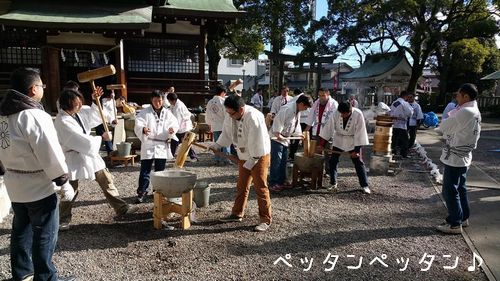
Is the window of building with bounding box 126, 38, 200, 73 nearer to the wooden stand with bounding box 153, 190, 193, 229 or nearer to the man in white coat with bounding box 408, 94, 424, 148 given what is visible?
the man in white coat with bounding box 408, 94, 424, 148

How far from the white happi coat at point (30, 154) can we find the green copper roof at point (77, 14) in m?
8.63

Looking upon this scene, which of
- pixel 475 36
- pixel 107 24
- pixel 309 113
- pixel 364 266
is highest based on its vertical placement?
pixel 475 36

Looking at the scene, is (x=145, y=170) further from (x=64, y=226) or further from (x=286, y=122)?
(x=286, y=122)

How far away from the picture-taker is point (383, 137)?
8430 mm

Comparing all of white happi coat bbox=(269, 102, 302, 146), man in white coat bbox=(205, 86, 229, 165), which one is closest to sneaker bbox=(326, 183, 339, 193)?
white happi coat bbox=(269, 102, 302, 146)

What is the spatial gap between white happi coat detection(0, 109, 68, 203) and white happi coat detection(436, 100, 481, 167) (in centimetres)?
438

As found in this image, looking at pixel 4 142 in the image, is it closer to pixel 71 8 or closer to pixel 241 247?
pixel 241 247

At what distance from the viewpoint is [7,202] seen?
526 cm

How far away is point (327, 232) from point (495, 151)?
30.7 feet

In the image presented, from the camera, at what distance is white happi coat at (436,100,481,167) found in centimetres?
468

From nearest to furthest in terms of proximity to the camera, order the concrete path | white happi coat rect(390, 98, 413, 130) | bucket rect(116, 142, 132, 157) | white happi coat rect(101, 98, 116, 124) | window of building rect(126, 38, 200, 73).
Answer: the concrete path → bucket rect(116, 142, 132, 157) → white happi coat rect(101, 98, 116, 124) → white happi coat rect(390, 98, 413, 130) → window of building rect(126, 38, 200, 73)

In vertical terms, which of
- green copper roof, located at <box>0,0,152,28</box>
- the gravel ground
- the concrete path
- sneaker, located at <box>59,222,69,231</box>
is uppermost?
green copper roof, located at <box>0,0,152,28</box>

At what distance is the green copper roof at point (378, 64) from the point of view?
24.1 metres

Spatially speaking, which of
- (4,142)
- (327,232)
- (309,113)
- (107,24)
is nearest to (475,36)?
(309,113)
